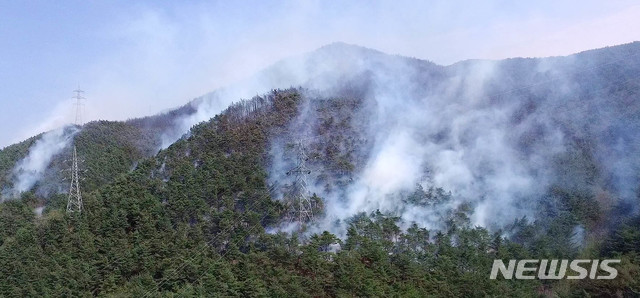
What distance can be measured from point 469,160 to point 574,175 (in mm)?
7265

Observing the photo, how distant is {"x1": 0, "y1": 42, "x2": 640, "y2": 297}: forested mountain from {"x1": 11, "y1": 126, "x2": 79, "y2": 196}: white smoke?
8995mm

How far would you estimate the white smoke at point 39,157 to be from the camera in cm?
6631

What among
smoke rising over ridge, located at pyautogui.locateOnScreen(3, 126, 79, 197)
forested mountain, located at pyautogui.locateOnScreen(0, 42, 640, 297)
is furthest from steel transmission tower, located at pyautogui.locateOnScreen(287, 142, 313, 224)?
smoke rising over ridge, located at pyautogui.locateOnScreen(3, 126, 79, 197)

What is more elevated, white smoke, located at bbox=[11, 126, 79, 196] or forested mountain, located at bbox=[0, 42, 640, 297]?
white smoke, located at bbox=[11, 126, 79, 196]

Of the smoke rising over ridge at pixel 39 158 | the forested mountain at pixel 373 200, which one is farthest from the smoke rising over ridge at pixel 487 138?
the smoke rising over ridge at pixel 39 158

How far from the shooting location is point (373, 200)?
36844mm

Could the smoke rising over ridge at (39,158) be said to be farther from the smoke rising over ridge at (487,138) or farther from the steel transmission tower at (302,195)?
the steel transmission tower at (302,195)

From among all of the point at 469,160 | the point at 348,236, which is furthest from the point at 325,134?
the point at 348,236

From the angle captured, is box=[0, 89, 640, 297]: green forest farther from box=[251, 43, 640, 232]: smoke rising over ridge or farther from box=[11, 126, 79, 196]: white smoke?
box=[11, 126, 79, 196]: white smoke

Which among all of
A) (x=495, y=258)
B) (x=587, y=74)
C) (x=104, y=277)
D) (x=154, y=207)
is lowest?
(x=495, y=258)

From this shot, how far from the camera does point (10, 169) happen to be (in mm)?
70562

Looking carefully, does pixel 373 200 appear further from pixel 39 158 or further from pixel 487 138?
pixel 39 158

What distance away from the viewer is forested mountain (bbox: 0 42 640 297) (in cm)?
2858

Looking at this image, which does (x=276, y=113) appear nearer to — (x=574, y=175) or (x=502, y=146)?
(x=502, y=146)
